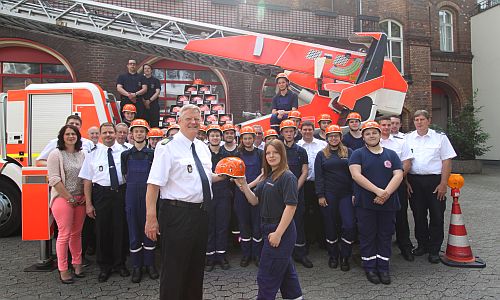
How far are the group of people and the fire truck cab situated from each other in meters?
1.27

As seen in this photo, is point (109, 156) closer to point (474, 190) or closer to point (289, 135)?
point (289, 135)

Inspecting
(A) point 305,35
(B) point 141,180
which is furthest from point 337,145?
(A) point 305,35

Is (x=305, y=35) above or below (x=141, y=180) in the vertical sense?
above

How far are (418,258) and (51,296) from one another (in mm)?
4831

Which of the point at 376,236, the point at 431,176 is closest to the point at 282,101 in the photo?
the point at 431,176

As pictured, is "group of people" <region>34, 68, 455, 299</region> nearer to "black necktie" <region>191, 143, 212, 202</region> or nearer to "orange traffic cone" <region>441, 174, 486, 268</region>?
"black necktie" <region>191, 143, 212, 202</region>

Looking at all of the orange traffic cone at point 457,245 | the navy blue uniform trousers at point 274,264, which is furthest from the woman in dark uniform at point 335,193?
the navy blue uniform trousers at point 274,264

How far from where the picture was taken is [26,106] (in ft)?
20.2

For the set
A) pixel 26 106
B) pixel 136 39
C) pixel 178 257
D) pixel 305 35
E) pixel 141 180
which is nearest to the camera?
pixel 178 257

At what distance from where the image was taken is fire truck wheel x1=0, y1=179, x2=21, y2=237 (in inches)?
249

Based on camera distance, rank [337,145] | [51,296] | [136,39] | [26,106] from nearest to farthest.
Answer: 1. [51,296]
2. [337,145]
3. [26,106]
4. [136,39]

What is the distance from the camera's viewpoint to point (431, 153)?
5.05m

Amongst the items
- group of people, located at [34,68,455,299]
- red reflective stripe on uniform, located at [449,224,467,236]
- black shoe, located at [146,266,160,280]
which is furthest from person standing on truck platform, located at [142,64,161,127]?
red reflective stripe on uniform, located at [449,224,467,236]

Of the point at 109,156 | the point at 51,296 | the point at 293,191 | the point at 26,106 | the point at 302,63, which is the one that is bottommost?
the point at 51,296
